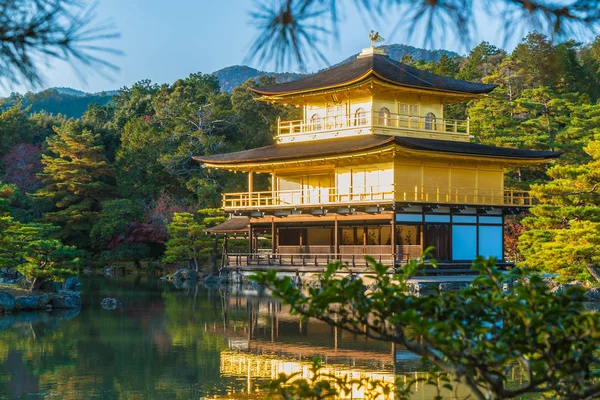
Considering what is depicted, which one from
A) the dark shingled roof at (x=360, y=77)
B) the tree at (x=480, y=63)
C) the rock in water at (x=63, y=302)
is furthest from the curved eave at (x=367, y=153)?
the tree at (x=480, y=63)

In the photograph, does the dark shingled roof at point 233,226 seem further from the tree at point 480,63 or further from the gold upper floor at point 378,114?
the tree at point 480,63

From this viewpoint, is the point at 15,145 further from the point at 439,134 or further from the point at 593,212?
the point at 593,212

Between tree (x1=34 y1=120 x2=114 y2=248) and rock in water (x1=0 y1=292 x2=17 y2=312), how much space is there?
739 inches

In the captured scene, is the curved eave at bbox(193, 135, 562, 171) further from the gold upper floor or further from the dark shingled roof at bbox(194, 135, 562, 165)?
the gold upper floor

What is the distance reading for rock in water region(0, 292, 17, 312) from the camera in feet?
60.5

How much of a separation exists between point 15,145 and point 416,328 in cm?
4178

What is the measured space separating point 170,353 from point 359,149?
11561mm

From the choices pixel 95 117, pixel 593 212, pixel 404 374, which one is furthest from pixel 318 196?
pixel 95 117

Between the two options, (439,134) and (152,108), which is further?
(152,108)

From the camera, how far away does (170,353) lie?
13.0 m

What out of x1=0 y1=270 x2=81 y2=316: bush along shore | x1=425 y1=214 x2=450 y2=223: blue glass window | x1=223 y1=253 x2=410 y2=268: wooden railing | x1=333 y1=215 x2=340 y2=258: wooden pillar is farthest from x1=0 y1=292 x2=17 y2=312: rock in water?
x1=425 y1=214 x2=450 y2=223: blue glass window

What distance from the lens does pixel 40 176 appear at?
3903 centimetres

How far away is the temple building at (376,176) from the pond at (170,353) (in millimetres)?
5416

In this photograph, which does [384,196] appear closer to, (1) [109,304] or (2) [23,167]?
(1) [109,304]
